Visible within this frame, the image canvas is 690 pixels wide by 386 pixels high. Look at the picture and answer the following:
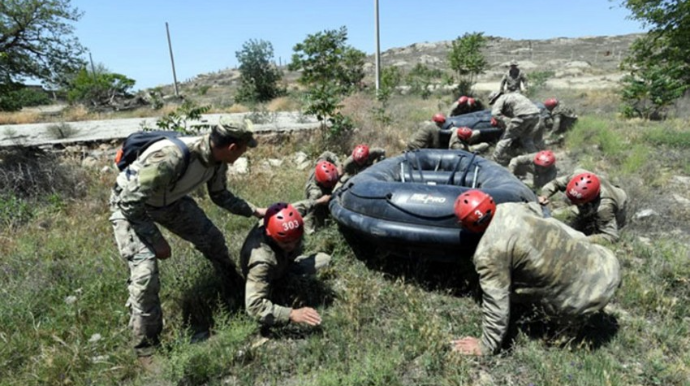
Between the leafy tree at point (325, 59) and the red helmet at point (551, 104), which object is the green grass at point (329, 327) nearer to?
the red helmet at point (551, 104)

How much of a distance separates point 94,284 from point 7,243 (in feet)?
6.11

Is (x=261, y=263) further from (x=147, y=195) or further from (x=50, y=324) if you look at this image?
(x=50, y=324)

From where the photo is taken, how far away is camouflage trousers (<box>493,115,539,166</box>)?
726 centimetres

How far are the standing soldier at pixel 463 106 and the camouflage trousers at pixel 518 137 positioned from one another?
8.47 feet

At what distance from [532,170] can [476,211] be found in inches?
186

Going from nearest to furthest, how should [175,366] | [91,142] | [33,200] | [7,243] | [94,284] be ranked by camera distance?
[175,366] → [94,284] → [7,243] → [33,200] → [91,142]

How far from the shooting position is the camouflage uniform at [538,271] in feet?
8.47

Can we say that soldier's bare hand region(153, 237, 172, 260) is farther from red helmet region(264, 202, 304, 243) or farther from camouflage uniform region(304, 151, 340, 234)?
camouflage uniform region(304, 151, 340, 234)

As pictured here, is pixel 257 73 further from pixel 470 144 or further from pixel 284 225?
pixel 284 225

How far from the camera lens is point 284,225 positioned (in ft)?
9.48

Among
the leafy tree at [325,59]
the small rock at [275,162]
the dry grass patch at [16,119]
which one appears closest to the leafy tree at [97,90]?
the dry grass patch at [16,119]

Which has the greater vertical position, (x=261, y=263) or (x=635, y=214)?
(x=261, y=263)

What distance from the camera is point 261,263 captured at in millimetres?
Answer: 2908

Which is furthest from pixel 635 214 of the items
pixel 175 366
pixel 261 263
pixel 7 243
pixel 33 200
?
pixel 33 200
